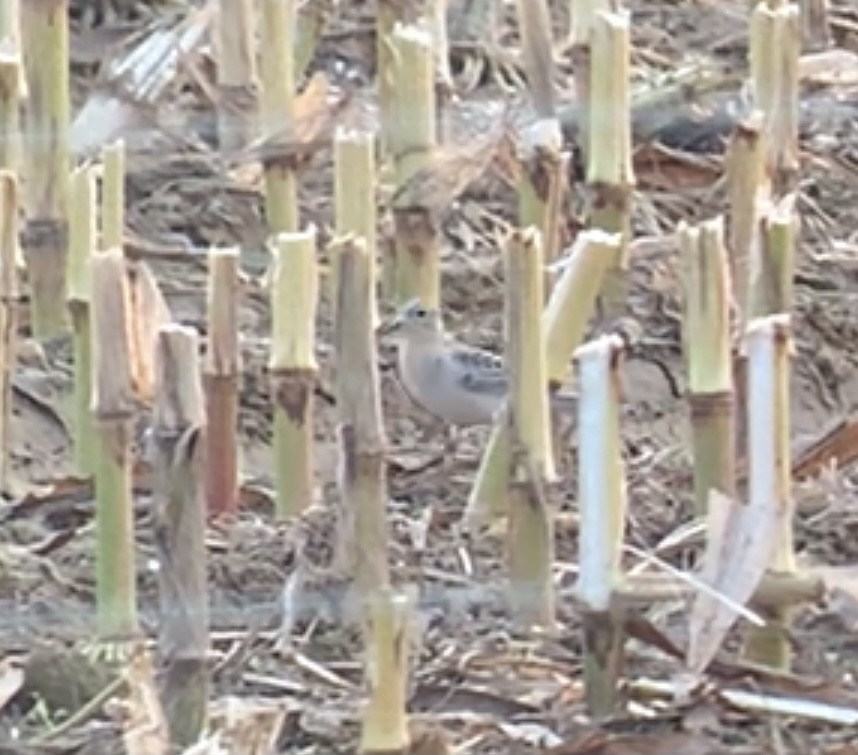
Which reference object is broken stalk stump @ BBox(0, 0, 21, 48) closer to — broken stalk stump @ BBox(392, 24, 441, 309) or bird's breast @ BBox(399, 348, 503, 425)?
broken stalk stump @ BBox(392, 24, 441, 309)

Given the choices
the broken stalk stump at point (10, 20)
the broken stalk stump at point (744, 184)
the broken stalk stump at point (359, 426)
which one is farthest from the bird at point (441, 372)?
the broken stalk stump at point (359, 426)

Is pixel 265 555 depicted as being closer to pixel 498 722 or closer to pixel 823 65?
pixel 498 722

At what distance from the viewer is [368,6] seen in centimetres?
423

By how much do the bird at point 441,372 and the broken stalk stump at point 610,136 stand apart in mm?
153

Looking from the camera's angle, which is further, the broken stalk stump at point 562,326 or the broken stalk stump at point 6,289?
the broken stalk stump at point 6,289

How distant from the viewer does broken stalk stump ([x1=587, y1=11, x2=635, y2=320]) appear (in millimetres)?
2877

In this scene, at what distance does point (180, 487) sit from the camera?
204 cm

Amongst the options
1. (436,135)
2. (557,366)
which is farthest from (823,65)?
(557,366)

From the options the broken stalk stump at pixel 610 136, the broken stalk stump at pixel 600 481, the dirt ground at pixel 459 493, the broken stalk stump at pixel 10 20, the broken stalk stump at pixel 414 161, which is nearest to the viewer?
the broken stalk stump at pixel 600 481

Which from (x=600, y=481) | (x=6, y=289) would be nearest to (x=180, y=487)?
(x=600, y=481)

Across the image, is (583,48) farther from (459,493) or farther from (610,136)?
(459,493)

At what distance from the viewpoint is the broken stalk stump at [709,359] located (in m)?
2.25

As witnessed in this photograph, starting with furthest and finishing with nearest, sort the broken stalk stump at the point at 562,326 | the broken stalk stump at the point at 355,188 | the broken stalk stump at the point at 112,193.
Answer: the broken stalk stump at the point at 112,193 → the broken stalk stump at the point at 355,188 → the broken stalk stump at the point at 562,326

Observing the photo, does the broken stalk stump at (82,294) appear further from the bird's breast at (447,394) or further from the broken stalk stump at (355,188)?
the bird's breast at (447,394)
